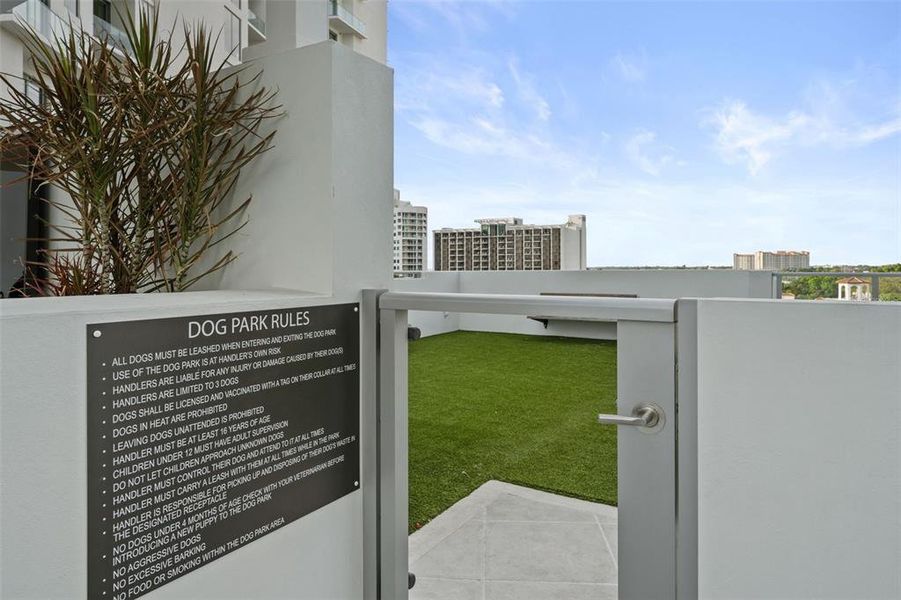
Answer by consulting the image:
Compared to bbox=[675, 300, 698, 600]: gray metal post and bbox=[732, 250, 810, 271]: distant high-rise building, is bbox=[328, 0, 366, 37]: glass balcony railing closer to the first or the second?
bbox=[732, 250, 810, 271]: distant high-rise building

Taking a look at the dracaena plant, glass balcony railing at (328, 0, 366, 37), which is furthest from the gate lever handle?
glass balcony railing at (328, 0, 366, 37)

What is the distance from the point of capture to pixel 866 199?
7.60 metres

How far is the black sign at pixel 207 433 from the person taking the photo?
87 cm

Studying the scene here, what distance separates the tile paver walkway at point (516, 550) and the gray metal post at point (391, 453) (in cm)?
54

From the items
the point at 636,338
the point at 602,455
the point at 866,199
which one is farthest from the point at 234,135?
the point at 866,199

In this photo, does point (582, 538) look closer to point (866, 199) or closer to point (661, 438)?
point (661, 438)

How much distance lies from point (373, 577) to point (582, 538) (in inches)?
43.1

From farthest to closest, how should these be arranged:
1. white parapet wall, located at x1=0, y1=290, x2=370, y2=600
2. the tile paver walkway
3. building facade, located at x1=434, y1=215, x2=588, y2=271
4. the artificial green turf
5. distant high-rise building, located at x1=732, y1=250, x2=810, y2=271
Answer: building facade, located at x1=434, y1=215, x2=588, y2=271 < distant high-rise building, located at x1=732, y1=250, x2=810, y2=271 < the artificial green turf < the tile paver walkway < white parapet wall, located at x1=0, y1=290, x2=370, y2=600

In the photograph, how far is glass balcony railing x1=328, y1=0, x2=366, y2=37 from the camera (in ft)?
43.5

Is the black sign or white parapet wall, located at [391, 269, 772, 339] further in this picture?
white parapet wall, located at [391, 269, 772, 339]

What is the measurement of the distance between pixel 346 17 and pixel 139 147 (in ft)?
47.5

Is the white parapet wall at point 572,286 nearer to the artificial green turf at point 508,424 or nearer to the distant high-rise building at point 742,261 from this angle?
the distant high-rise building at point 742,261

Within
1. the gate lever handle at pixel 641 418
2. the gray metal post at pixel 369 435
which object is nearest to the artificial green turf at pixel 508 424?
the gray metal post at pixel 369 435

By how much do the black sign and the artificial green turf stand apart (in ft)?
4.17
